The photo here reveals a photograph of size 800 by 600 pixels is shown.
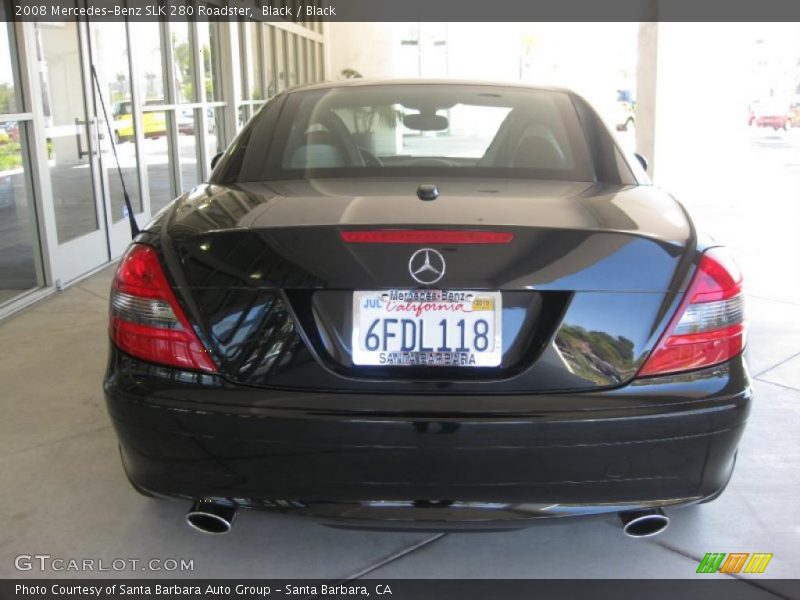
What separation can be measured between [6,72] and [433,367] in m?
4.76

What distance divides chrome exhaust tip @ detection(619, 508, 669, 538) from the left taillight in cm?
111

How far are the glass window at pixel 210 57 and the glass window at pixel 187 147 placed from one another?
2.64ft

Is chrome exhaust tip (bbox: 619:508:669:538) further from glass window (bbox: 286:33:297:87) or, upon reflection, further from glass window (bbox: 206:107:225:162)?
glass window (bbox: 286:33:297:87)

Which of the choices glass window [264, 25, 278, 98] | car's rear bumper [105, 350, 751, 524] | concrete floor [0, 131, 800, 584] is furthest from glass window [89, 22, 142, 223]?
glass window [264, 25, 278, 98]

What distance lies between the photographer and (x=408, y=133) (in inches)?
138

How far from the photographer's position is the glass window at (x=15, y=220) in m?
5.50

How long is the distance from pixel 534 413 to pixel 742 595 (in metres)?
0.92

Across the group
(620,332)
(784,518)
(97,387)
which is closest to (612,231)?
(620,332)

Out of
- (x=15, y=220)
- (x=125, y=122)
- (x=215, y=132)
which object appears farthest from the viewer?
(x=215, y=132)

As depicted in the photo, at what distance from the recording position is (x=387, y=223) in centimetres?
200

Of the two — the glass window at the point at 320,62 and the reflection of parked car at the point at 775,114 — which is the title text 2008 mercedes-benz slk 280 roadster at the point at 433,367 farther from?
the reflection of parked car at the point at 775,114

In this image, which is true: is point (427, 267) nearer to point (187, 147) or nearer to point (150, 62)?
point (150, 62)

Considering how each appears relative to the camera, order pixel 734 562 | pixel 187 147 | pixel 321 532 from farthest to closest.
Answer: pixel 187 147, pixel 321 532, pixel 734 562

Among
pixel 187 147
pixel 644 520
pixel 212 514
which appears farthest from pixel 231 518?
pixel 187 147
